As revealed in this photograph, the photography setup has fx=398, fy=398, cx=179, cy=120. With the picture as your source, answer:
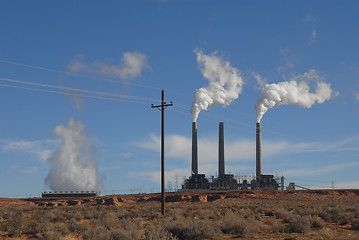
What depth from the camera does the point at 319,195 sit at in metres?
78.2

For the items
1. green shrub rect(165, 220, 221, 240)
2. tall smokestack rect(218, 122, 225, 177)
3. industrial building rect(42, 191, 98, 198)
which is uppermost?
tall smokestack rect(218, 122, 225, 177)

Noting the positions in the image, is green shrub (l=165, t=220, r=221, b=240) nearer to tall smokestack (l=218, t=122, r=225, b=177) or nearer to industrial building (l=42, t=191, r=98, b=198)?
tall smokestack (l=218, t=122, r=225, b=177)

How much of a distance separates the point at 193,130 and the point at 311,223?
76745mm

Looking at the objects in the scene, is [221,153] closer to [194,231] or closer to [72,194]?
[72,194]

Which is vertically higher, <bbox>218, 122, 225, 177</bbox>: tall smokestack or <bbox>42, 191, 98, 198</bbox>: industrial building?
<bbox>218, 122, 225, 177</bbox>: tall smokestack

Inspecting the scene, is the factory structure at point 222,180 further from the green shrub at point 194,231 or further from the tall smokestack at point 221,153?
the green shrub at point 194,231

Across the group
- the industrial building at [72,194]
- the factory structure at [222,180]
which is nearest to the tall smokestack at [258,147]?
the factory structure at [222,180]

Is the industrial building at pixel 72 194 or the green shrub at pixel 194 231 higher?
the green shrub at pixel 194 231

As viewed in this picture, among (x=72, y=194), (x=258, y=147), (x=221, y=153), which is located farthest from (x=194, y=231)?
(x=72, y=194)

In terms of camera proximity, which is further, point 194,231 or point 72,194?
point 72,194

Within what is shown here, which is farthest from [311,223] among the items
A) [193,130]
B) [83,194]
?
[83,194]

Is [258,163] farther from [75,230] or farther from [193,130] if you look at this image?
[75,230]

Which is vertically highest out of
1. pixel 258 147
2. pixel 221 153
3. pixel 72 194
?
pixel 258 147

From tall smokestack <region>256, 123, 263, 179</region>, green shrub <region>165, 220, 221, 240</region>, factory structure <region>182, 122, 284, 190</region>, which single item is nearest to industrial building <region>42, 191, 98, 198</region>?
factory structure <region>182, 122, 284, 190</region>
